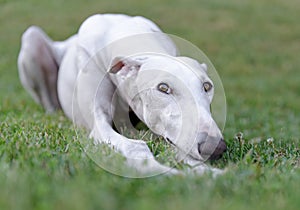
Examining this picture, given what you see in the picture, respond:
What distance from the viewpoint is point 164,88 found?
3.49 metres

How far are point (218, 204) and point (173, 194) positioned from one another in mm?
239

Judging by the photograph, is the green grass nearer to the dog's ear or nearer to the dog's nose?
the dog's nose

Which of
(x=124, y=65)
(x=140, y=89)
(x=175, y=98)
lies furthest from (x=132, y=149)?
(x=124, y=65)

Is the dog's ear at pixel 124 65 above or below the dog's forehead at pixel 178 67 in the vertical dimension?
below

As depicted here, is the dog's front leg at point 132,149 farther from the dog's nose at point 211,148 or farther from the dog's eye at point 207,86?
the dog's eye at point 207,86

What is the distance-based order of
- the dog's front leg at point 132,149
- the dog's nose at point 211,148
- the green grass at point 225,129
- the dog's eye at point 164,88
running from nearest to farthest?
1. the green grass at point 225,129
2. the dog's front leg at point 132,149
3. the dog's nose at point 211,148
4. the dog's eye at point 164,88

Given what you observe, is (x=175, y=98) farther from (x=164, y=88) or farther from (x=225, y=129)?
(x=225, y=129)

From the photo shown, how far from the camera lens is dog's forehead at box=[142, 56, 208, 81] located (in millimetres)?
3518

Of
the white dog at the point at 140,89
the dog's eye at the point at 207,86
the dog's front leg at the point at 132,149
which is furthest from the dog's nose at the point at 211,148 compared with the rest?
the dog's eye at the point at 207,86

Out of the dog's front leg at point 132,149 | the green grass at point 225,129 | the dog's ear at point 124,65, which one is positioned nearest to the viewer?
the green grass at point 225,129

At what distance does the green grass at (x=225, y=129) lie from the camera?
2.30 metres

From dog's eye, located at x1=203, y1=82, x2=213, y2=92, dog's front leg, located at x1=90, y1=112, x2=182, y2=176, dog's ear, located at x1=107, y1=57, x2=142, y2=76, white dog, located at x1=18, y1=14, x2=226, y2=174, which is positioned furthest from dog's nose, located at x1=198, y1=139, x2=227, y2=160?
dog's ear, located at x1=107, y1=57, x2=142, y2=76

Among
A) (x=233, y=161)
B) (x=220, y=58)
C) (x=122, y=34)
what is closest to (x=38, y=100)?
(x=122, y=34)

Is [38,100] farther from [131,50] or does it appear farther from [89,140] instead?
[89,140]
